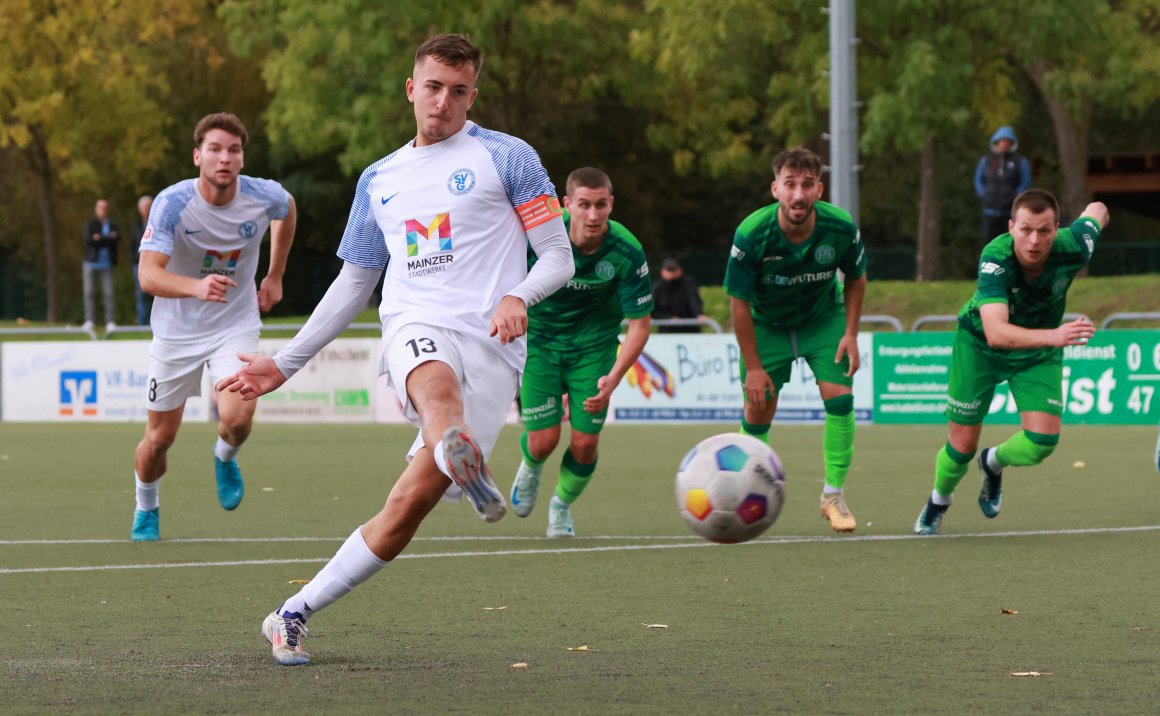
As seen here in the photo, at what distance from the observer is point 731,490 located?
7363mm

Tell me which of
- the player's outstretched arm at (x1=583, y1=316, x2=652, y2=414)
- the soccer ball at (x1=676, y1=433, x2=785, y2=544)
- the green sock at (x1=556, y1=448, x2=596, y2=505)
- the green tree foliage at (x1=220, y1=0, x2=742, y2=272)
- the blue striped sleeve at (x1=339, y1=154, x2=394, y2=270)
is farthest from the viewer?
the green tree foliage at (x1=220, y1=0, x2=742, y2=272)

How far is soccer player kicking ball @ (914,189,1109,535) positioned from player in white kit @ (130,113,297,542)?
149 inches

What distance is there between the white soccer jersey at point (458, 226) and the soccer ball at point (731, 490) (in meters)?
1.01

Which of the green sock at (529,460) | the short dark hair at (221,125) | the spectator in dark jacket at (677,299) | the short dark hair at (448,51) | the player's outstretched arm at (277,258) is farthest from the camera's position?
the spectator in dark jacket at (677,299)

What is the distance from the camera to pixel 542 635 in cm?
722

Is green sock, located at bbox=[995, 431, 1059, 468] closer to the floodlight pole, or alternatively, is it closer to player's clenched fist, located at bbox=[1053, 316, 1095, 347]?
player's clenched fist, located at bbox=[1053, 316, 1095, 347]

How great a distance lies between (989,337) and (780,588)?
8.04 ft

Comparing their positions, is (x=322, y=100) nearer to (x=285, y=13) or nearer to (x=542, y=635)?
(x=285, y=13)

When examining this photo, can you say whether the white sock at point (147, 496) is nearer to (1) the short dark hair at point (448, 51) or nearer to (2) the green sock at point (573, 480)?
(2) the green sock at point (573, 480)

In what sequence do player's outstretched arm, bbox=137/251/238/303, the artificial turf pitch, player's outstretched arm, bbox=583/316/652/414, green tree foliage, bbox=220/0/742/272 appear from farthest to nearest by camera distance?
green tree foliage, bbox=220/0/742/272
player's outstretched arm, bbox=583/316/652/414
player's outstretched arm, bbox=137/251/238/303
the artificial turf pitch

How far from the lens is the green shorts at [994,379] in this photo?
11.0 metres

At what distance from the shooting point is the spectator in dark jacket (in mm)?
25172

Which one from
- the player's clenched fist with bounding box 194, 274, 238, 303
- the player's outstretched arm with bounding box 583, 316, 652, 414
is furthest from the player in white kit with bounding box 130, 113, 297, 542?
the player's outstretched arm with bounding box 583, 316, 652, 414

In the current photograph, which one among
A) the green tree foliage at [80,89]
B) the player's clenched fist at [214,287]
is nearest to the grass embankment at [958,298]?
the green tree foliage at [80,89]
